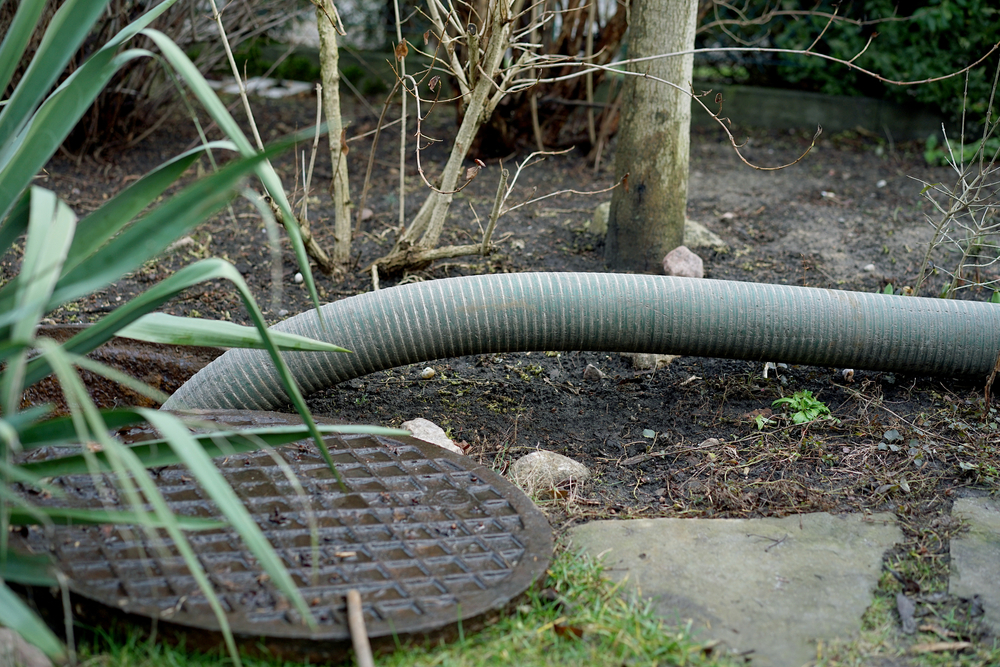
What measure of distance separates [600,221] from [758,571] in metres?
2.57

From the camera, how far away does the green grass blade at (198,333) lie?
69.7 inches

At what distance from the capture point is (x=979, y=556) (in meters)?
2.09

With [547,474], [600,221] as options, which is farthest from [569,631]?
[600,221]

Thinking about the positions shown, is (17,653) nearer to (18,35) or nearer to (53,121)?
(53,121)

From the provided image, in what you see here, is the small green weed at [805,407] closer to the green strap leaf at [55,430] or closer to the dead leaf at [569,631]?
the dead leaf at [569,631]

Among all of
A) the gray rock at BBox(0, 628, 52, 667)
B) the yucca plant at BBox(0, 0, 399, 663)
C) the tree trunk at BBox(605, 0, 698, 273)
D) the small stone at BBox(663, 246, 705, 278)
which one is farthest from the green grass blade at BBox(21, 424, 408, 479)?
the tree trunk at BBox(605, 0, 698, 273)

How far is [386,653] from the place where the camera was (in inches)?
64.6

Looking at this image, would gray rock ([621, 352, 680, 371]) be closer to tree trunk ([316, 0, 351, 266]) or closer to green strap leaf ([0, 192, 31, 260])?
tree trunk ([316, 0, 351, 266])

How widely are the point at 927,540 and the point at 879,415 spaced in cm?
74

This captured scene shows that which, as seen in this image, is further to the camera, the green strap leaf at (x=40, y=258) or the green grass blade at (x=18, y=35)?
the green grass blade at (x=18, y=35)

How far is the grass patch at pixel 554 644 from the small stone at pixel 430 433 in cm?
77

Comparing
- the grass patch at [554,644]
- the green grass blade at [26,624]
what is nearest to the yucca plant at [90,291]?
the green grass blade at [26,624]

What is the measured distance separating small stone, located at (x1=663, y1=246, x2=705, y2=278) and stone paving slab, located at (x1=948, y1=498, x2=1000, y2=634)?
1519 mm

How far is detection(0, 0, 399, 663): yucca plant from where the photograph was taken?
1217 millimetres
